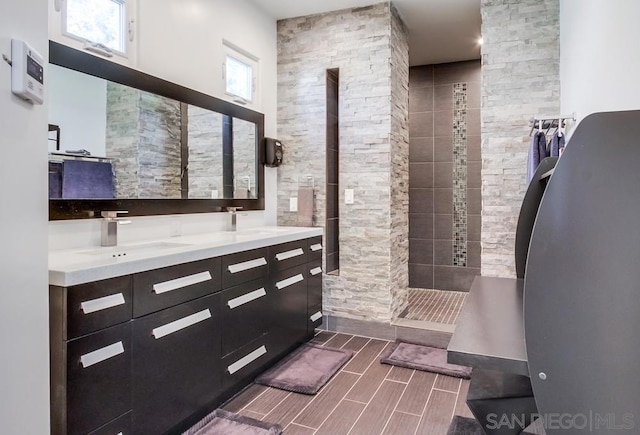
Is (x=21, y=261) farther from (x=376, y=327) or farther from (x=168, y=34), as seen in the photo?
(x=376, y=327)

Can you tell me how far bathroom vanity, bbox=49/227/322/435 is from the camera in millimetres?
1439

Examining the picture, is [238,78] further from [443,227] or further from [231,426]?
[443,227]

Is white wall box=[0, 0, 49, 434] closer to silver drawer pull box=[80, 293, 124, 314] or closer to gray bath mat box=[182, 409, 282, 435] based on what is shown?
silver drawer pull box=[80, 293, 124, 314]

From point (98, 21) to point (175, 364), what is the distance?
1.87 meters

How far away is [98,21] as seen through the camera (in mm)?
2162

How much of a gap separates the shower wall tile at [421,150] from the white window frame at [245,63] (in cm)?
230

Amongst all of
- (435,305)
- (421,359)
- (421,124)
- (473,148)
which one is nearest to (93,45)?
(421,359)

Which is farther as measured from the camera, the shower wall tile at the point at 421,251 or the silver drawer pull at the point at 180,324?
the shower wall tile at the point at 421,251

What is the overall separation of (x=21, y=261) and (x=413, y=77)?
16.0 feet

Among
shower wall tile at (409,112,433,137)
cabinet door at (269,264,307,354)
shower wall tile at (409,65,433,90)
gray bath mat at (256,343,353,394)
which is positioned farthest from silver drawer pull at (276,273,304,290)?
shower wall tile at (409,65,433,90)

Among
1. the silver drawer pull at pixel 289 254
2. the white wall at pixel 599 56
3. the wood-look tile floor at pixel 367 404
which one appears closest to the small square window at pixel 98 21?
the silver drawer pull at pixel 289 254

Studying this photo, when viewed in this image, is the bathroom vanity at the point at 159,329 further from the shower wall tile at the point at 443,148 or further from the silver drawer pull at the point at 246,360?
the shower wall tile at the point at 443,148

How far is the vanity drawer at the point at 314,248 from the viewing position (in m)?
3.35

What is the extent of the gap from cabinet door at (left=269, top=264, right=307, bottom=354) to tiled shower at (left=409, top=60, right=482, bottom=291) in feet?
7.60
